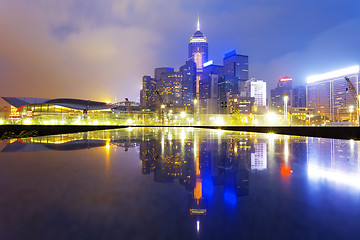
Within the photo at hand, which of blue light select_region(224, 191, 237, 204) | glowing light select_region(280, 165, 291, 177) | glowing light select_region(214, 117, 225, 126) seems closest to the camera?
blue light select_region(224, 191, 237, 204)

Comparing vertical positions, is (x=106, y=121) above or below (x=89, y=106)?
below

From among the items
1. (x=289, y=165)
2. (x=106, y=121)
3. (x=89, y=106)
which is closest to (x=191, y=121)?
(x=106, y=121)

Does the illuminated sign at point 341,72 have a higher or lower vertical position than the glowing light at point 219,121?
higher

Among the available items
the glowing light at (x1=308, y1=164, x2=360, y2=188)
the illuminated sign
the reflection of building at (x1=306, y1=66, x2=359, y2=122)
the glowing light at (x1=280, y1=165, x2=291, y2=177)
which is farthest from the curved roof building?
the reflection of building at (x1=306, y1=66, x2=359, y2=122)

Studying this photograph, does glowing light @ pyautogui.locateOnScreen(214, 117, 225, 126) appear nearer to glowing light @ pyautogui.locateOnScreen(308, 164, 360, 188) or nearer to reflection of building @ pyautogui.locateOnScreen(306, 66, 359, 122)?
glowing light @ pyautogui.locateOnScreen(308, 164, 360, 188)

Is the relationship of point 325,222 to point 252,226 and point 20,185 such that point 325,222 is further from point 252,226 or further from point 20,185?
point 20,185

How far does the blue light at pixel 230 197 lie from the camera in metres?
1.83

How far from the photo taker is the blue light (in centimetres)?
183

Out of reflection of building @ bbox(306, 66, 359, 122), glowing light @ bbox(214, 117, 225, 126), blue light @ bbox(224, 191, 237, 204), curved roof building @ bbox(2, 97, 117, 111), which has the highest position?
reflection of building @ bbox(306, 66, 359, 122)

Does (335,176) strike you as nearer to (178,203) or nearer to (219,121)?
(178,203)

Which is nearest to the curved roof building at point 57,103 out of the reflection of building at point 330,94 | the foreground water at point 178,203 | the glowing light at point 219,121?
the glowing light at point 219,121

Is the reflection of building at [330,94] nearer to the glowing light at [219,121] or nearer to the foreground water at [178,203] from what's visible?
the glowing light at [219,121]

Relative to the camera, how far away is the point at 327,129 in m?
18.6

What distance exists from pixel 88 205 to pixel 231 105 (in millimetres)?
165443
